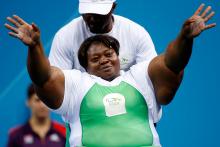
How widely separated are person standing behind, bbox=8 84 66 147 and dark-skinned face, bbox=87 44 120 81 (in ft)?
2.20

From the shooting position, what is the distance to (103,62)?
2.73 m

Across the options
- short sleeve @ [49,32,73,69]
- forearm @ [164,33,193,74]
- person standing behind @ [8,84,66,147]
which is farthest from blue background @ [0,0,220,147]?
forearm @ [164,33,193,74]

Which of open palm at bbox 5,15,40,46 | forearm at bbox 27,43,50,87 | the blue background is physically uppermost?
open palm at bbox 5,15,40,46

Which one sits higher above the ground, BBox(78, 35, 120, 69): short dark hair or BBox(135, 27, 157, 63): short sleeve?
BBox(78, 35, 120, 69): short dark hair

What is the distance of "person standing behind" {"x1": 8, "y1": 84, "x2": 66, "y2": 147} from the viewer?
3330 millimetres

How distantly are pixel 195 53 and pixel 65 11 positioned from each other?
92 centimetres

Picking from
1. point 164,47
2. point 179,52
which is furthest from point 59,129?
point 164,47

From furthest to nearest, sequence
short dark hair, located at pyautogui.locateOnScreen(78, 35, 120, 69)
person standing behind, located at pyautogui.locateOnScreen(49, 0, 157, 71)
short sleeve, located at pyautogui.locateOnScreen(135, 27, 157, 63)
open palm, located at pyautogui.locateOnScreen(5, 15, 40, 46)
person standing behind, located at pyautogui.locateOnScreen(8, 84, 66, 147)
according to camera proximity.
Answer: person standing behind, located at pyautogui.locateOnScreen(8, 84, 66, 147), short sleeve, located at pyautogui.locateOnScreen(135, 27, 157, 63), person standing behind, located at pyautogui.locateOnScreen(49, 0, 157, 71), short dark hair, located at pyautogui.locateOnScreen(78, 35, 120, 69), open palm, located at pyautogui.locateOnScreen(5, 15, 40, 46)

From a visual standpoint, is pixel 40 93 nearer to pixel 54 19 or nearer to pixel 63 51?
pixel 63 51

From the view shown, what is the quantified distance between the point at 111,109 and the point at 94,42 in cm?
34

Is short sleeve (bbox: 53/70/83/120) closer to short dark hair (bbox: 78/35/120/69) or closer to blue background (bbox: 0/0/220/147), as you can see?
short dark hair (bbox: 78/35/120/69)

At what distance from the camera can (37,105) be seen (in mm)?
3379

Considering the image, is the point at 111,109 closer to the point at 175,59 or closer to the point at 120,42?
the point at 175,59

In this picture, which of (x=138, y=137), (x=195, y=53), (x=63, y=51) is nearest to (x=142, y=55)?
(x=63, y=51)
